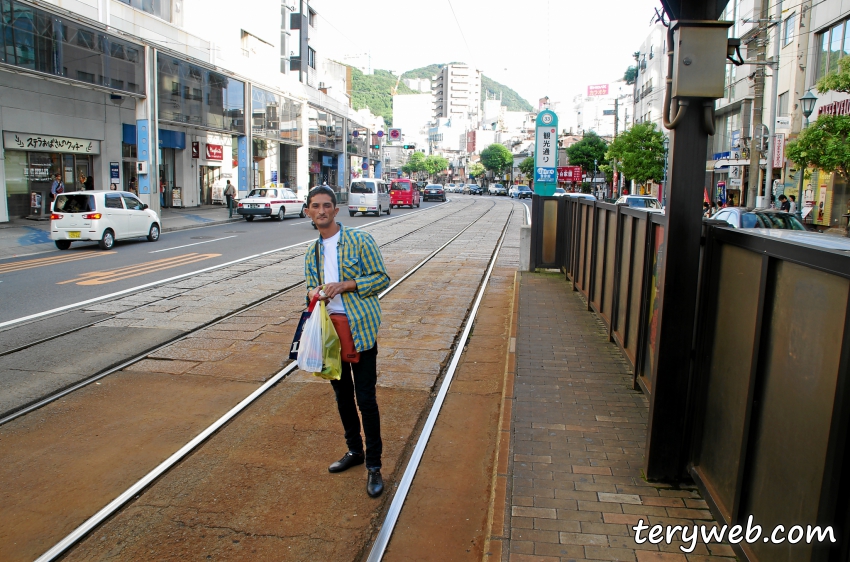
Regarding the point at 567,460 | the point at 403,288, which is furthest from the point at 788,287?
the point at 403,288

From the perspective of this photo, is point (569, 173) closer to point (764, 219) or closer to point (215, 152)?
point (215, 152)

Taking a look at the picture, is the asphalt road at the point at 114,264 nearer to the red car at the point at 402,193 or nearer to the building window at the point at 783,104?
the red car at the point at 402,193

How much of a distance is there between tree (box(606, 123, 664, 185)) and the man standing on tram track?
41.9 m

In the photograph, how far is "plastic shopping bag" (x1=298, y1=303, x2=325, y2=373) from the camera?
13.4ft

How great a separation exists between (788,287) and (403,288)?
31.8 ft

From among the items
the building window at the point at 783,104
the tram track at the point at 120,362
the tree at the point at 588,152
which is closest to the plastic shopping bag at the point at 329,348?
the tram track at the point at 120,362

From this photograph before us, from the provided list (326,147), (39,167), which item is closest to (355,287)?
(39,167)

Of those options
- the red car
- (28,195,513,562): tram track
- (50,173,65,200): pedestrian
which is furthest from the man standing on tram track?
the red car

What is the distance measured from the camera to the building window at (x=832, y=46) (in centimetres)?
2430

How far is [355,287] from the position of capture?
164 inches

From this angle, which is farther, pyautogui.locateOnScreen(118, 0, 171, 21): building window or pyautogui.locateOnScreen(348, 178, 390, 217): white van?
pyautogui.locateOnScreen(348, 178, 390, 217): white van

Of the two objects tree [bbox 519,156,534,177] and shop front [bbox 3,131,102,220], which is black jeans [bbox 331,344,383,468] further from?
tree [bbox 519,156,534,177]

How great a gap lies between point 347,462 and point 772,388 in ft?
9.12

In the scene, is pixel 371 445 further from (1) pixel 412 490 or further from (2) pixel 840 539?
(2) pixel 840 539
